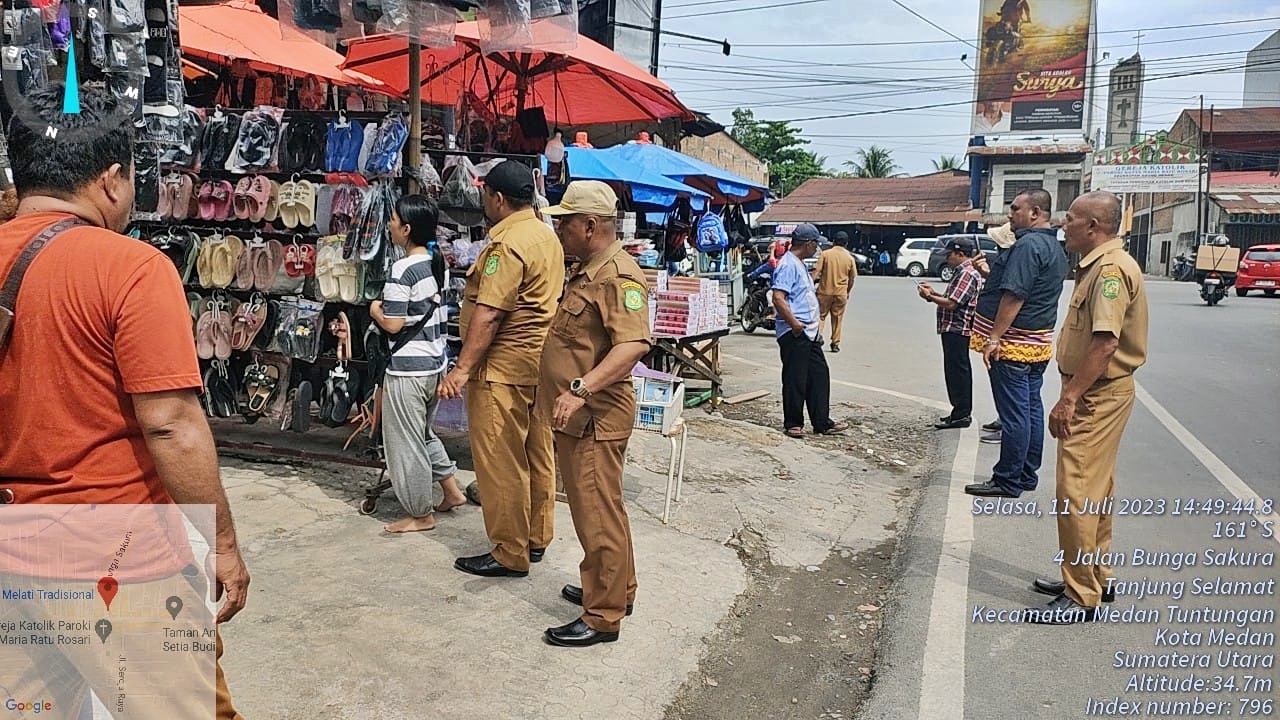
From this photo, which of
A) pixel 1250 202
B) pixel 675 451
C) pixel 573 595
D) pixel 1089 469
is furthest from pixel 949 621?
pixel 1250 202

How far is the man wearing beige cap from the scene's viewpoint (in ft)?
12.4

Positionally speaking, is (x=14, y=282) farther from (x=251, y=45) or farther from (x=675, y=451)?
(x=251, y=45)

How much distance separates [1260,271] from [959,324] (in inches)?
871

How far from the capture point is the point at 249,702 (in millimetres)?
3328

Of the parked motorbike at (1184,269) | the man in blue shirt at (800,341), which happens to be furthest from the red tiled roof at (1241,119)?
the man in blue shirt at (800,341)

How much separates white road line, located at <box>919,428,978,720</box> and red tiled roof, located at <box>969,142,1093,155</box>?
143ft

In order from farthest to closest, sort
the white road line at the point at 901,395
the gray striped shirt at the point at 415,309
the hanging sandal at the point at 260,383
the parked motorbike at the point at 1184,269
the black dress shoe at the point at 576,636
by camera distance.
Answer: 1. the parked motorbike at the point at 1184,269
2. the white road line at the point at 901,395
3. the hanging sandal at the point at 260,383
4. the gray striped shirt at the point at 415,309
5. the black dress shoe at the point at 576,636

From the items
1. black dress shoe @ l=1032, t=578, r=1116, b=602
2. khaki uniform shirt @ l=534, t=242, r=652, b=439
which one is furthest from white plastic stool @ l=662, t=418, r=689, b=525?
black dress shoe @ l=1032, t=578, r=1116, b=602

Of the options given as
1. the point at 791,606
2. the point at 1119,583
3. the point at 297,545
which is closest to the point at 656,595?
the point at 791,606

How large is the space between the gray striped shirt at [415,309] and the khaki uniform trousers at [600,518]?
1.37 metres

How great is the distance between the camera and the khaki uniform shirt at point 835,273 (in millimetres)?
12602

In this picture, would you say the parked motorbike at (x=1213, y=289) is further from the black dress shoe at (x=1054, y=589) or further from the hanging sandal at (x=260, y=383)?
the hanging sandal at (x=260, y=383)

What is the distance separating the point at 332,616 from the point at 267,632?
0.27m

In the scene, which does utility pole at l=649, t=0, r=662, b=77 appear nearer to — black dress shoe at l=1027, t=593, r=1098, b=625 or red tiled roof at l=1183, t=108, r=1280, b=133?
black dress shoe at l=1027, t=593, r=1098, b=625
